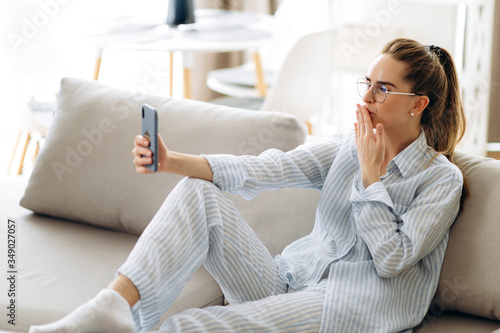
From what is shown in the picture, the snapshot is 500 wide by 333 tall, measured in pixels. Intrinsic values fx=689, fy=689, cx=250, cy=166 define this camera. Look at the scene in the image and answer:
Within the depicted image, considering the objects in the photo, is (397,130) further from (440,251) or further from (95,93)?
(95,93)

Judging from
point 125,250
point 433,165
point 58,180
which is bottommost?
point 125,250

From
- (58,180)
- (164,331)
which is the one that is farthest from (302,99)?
(164,331)

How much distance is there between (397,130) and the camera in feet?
5.31

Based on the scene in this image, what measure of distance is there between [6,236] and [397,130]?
1129 millimetres

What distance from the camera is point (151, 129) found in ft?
4.76

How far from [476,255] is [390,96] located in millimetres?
402

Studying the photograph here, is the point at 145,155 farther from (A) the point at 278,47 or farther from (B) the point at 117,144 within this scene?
(A) the point at 278,47

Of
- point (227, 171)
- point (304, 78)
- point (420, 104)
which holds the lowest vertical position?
point (304, 78)

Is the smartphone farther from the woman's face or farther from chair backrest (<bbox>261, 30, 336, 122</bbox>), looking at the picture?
chair backrest (<bbox>261, 30, 336, 122</bbox>)

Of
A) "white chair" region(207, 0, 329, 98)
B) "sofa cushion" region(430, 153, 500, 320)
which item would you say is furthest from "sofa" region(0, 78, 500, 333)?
"white chair" region(207, 0, 329, 98)

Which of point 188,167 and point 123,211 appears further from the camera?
point 123,211

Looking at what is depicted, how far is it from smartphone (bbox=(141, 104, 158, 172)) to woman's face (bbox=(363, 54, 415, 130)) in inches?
19.0

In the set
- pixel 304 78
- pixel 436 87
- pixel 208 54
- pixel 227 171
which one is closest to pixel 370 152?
pixel 436 87

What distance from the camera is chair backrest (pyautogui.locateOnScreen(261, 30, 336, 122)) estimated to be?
300 centimetres
